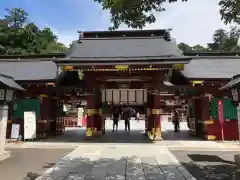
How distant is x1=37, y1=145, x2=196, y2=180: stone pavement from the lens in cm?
734

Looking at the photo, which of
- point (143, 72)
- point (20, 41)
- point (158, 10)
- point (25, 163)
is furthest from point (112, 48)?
point (20, 41)

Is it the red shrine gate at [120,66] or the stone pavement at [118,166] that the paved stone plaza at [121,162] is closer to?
the stone pavement at [118,166]

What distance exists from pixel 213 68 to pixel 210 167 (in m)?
9.30

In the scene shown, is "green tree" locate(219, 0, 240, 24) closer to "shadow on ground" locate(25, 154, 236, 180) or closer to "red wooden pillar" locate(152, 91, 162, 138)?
"shadow on ground" locate(25, 154, 236, 180)

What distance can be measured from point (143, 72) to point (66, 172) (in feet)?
27.6

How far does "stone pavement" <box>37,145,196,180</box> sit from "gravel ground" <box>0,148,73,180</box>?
15.0 inches

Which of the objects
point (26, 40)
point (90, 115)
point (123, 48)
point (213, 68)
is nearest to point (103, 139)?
point (90, 115)

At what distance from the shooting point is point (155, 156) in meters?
10.4

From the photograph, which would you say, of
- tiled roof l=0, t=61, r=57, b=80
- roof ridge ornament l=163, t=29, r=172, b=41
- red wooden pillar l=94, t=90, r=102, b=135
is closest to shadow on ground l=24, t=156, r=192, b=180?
red wooden pillar l=94, t=90, r=102, b=135

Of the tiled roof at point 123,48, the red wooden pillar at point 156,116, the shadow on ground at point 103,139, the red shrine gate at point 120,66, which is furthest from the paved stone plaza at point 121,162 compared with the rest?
the tiled roof at point 123,48

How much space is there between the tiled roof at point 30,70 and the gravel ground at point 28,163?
5188 millimetres

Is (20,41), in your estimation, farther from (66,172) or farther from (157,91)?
(66,172)

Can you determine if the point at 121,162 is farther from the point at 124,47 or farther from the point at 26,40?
the point at 26,40

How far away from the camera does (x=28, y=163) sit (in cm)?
912
